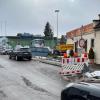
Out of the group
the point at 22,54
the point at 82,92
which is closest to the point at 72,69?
the point at 82,92

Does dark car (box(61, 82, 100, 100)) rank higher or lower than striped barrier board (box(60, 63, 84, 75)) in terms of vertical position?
higher

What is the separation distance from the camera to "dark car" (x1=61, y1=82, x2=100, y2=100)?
689 cm

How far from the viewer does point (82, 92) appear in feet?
24.1

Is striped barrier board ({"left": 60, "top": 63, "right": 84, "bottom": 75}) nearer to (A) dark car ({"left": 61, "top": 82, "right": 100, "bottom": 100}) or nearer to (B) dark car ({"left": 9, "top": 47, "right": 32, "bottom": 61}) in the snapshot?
(A) dark car ({"left": 61, "top": 82, "right": 100, "bottom": 100})

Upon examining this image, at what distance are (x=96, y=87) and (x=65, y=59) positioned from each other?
1707cm

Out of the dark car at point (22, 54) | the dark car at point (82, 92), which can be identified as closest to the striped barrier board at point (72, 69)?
the dark car at point (82, 92)

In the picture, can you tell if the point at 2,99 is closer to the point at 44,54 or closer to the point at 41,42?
the point at 44,54

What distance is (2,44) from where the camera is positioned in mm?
98000

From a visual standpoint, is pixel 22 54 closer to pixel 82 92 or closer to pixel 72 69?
pixel 72 69

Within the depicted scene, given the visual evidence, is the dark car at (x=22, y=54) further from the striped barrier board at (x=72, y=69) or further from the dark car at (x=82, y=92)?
the dark car at (x=82, y=92)

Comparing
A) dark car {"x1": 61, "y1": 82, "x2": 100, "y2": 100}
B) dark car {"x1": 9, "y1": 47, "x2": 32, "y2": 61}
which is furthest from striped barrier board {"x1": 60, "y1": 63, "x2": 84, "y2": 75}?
dark car {"x1": 9, "y1": 47, "x2": 32, "y2": 61}

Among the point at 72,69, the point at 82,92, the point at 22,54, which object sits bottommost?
the point at 72,69

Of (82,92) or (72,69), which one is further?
(72,69)

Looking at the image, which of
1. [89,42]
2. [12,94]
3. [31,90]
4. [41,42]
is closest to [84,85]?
[12,94]
